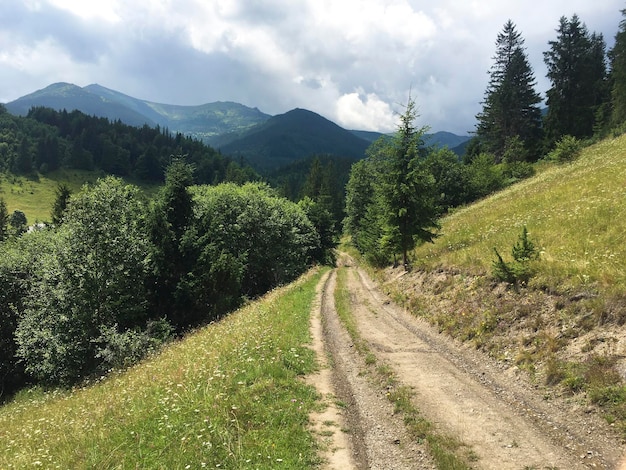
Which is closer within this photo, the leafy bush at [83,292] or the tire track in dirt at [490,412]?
the tire track in dirt at [490,412]

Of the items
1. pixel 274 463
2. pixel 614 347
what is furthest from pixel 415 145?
pixel 274 463

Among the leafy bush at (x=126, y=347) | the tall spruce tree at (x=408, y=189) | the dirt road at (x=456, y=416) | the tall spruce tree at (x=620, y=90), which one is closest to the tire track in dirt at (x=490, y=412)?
the dirt road at (x=456, y=416)

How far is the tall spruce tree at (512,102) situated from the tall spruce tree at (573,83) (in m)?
3.02

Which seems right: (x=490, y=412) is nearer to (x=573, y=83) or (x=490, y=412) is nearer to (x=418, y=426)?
(x=418, y=426)

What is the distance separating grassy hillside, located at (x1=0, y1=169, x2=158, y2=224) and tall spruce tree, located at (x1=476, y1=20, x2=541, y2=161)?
442ft

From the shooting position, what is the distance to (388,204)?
24828 millimetres

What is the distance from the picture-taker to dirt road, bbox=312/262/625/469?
22.8 feet

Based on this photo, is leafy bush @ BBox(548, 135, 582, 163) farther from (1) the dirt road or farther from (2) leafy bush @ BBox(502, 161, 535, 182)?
(1) the dirt road

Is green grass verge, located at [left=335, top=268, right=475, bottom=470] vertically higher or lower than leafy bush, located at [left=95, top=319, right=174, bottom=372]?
higher

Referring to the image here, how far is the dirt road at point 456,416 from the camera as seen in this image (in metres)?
6.95

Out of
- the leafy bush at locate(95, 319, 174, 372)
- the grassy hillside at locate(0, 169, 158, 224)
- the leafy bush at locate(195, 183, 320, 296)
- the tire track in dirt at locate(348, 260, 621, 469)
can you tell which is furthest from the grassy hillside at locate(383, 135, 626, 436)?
the grassy hillside at locate(0, 169, 158, 224)

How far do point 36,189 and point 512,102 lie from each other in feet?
633

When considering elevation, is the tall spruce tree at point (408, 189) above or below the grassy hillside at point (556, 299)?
above

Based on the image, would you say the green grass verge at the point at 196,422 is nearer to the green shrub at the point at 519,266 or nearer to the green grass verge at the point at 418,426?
the green grass verge at the point at 418,426
